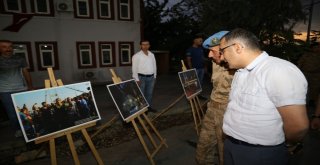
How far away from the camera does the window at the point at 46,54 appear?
12.2 metres

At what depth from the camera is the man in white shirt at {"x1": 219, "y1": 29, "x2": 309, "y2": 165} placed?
1613mm

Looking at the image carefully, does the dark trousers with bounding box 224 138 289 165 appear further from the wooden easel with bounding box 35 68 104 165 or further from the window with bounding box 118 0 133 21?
the window with bounding box 118 0 133 21

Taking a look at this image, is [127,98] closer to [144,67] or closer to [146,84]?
[144,67]

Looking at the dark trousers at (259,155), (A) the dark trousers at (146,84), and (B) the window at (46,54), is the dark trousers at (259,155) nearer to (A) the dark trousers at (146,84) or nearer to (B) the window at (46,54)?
(A) the dark trousers at (146,84)

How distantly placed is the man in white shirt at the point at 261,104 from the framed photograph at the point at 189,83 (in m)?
3.26

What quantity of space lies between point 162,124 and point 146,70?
5.11 feet

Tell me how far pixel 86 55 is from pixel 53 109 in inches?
429

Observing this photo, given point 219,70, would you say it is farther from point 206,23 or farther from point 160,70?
point 160,70

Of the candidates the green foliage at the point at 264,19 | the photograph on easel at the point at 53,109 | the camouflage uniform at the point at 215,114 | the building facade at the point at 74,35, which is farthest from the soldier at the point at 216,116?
the building facade at the point at 74,35

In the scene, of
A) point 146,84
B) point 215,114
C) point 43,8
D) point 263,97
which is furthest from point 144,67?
point 43,8

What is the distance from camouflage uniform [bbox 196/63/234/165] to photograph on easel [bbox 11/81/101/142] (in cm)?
169

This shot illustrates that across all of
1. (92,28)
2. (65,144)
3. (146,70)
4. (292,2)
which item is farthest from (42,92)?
(92,28)

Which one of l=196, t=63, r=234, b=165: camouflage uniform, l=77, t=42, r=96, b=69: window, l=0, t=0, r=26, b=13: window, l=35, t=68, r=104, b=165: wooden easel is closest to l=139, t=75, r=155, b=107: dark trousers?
l=35, t=68, r=104, b=165: wooden easel

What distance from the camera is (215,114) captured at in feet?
10.9
